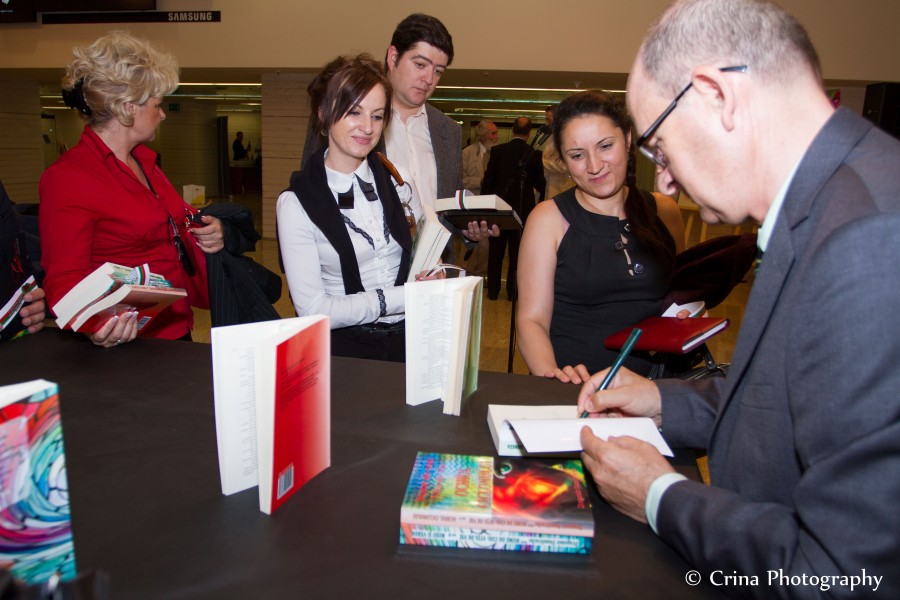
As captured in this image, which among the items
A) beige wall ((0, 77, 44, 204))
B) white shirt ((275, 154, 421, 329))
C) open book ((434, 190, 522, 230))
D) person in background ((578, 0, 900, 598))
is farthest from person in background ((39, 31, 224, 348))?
beige wall ((0, 77, 44, 204))

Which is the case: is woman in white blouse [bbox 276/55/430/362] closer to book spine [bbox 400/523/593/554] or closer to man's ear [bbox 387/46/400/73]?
man's ear [bbox 387/46/400/73]

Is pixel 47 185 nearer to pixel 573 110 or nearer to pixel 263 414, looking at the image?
pixel 263 414

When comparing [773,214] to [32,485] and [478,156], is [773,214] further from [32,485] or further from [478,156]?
[478,156]

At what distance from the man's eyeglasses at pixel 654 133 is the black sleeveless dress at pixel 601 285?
1016mm

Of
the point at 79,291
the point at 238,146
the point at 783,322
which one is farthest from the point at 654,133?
the point at 238,146

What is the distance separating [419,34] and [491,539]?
7.57ft

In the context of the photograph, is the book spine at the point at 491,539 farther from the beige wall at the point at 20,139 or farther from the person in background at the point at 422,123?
the beige wall at the point at 20,139

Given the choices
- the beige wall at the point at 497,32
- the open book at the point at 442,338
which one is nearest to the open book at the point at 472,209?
the open book at the point at 442,338

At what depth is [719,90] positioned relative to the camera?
905 mm

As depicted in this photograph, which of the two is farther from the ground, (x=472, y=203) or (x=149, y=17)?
(x=149, y=17)

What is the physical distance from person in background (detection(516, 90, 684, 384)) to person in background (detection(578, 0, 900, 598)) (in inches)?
41.5

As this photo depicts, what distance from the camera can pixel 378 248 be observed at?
2.15 metres

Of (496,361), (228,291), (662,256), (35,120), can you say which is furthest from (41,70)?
(662,256)

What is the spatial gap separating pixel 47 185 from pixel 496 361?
2.96m
